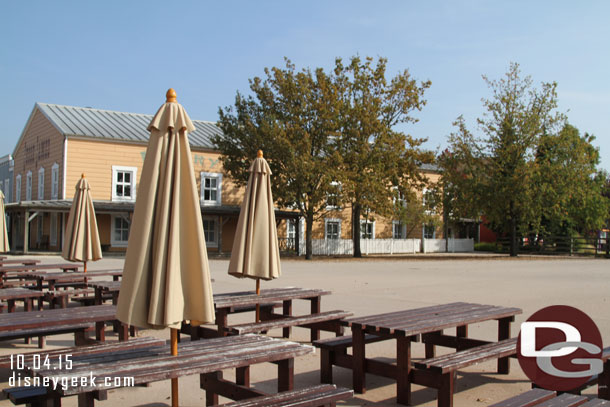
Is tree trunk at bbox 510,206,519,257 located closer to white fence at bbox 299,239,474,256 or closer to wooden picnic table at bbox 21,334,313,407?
white fence at bbox 299,239,474,256

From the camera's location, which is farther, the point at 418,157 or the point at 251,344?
the point at 418,157

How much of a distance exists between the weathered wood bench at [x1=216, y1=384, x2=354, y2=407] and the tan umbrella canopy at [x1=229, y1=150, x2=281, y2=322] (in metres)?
3.36

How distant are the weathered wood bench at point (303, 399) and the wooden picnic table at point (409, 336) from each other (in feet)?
4.03

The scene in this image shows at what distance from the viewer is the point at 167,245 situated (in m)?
4.00

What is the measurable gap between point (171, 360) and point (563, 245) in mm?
42412

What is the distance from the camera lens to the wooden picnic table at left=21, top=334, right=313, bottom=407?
3.54m

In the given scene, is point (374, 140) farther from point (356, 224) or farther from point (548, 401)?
point (548, 401)

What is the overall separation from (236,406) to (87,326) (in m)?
3.50

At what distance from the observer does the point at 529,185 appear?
32.1 meters

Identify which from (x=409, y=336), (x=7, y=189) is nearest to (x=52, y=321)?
(x=409, y=336)

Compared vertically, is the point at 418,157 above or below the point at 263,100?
below

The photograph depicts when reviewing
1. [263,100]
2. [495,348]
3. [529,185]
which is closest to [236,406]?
[495,348]

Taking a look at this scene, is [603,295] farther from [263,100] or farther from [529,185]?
[263,100]

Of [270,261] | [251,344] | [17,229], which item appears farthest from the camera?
[17,229]
